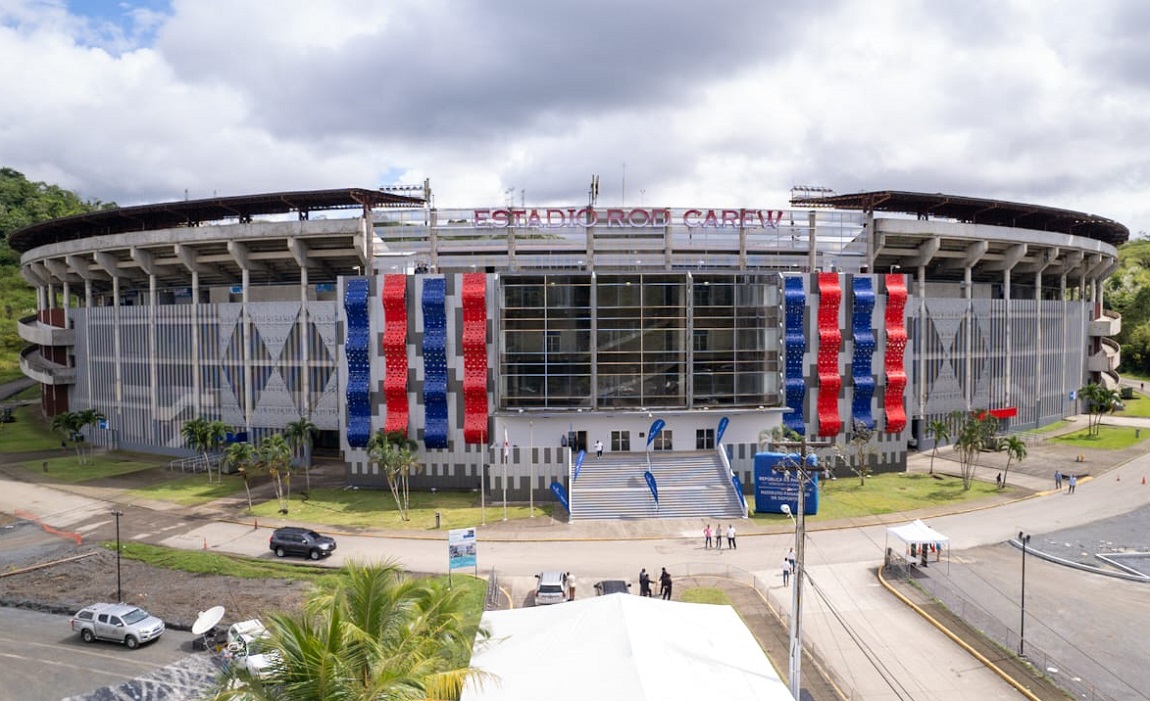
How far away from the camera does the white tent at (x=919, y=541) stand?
121ft

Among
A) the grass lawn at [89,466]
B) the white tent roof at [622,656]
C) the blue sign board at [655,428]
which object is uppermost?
the blue sign board at [655,428]

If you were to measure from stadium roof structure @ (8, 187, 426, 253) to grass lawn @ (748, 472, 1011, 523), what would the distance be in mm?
47471

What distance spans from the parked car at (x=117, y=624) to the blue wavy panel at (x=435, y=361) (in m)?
28.1

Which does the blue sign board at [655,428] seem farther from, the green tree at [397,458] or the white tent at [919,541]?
the white tent at [919,541]

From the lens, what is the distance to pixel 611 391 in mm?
56125

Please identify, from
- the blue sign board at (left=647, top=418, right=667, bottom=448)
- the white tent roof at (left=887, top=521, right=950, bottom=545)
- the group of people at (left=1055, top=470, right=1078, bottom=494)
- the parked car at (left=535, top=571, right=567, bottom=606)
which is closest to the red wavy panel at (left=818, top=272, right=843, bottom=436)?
the blue sign board at (left=647, top=418, right=667, bottom=448)

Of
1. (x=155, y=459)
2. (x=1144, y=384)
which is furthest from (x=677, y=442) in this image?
(x=1144, y=384)

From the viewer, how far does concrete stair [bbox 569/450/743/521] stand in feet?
162

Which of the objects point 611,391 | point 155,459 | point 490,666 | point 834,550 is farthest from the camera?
point 155,459

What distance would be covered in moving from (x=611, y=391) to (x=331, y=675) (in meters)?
45.0

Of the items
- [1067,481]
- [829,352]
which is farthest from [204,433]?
[1067,481]

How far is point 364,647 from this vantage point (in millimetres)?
13039

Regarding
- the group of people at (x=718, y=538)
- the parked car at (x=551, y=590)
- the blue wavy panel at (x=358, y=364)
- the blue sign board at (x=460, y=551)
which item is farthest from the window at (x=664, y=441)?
the blue sign board at (x=460, y=551)

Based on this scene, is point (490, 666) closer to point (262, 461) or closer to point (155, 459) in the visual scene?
point (262, 461)
